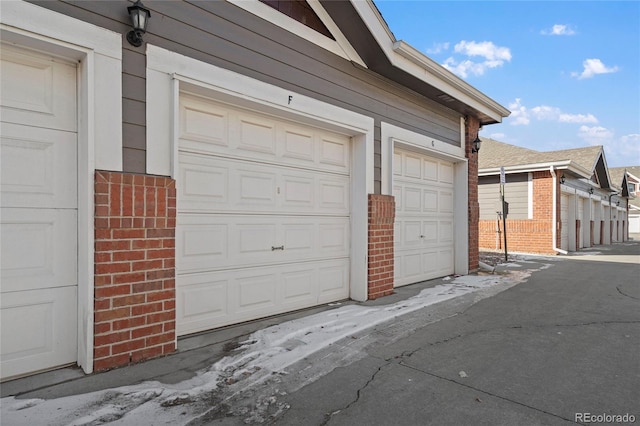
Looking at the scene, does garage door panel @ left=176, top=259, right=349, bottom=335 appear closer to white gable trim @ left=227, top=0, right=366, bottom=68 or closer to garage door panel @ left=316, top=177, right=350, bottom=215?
garage door panel @ left=316, top=177, right=350, bottom=215

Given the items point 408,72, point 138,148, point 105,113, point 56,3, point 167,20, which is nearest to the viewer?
point 56,3

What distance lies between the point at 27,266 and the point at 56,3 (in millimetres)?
2099

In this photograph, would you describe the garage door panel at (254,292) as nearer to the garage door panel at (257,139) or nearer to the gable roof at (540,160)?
the garage door panel at (257,139)

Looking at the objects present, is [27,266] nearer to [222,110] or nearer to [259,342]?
[259,342]

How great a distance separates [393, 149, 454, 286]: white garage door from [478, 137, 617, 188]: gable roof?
24.7 feet

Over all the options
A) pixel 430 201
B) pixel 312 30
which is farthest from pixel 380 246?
pixel 312 30

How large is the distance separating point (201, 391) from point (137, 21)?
123 inches

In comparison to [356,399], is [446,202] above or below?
above

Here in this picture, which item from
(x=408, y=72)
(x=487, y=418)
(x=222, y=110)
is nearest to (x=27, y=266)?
(x=222, y=110)

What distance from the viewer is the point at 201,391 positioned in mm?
2713

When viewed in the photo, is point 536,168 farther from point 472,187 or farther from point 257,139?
point 257,139

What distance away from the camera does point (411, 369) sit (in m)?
3.20

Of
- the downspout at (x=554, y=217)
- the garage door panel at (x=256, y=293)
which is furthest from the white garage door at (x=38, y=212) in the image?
the downspout at (x=554, y=217)

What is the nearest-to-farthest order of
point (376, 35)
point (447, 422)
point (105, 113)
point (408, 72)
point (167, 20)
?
point (447, 422) → point (105, 113) → point (167, 20) → point (376, 35) → point (408, 72)
